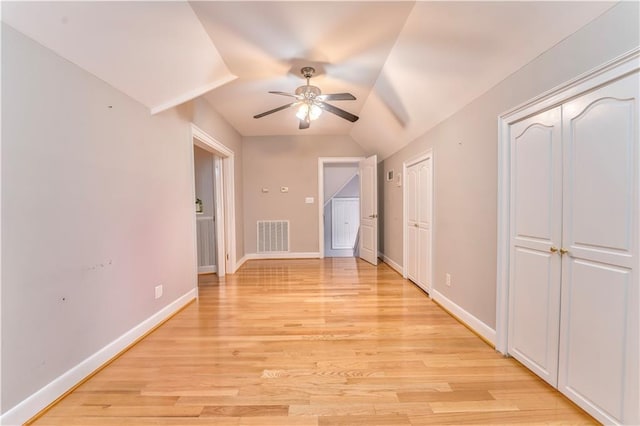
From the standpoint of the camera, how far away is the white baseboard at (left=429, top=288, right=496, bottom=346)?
6.78 ft

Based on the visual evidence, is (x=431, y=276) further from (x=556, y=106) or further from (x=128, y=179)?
(x=128, y=179)

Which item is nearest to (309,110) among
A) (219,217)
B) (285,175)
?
(219,217)

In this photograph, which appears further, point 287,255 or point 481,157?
point 287,255

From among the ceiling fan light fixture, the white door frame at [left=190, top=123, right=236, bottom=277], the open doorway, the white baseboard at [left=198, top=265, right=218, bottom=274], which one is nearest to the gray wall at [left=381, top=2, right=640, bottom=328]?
the ceiling fan light fixture

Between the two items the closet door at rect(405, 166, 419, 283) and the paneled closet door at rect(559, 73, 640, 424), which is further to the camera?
the closet door at rect(405, 166, 419, 283)

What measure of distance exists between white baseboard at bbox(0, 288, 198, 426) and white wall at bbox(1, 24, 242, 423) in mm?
16

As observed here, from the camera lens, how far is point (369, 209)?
4938 mm

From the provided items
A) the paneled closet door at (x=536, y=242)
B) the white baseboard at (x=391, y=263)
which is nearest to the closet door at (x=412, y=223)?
the white baseboard at (x=391, y=263)

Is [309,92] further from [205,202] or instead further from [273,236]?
[273,236]

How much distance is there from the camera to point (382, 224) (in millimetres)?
5242

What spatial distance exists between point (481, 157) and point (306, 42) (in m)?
1.78

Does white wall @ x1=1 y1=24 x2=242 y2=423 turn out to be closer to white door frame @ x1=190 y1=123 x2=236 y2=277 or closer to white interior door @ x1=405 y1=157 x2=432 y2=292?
white door frame @ x1=190 y1=123 x2=236 y2=277

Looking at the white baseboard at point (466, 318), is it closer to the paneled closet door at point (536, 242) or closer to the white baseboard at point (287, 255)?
the paneled closet door at point (536, 242)

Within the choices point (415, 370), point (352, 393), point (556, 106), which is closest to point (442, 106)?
point (556, 106)
